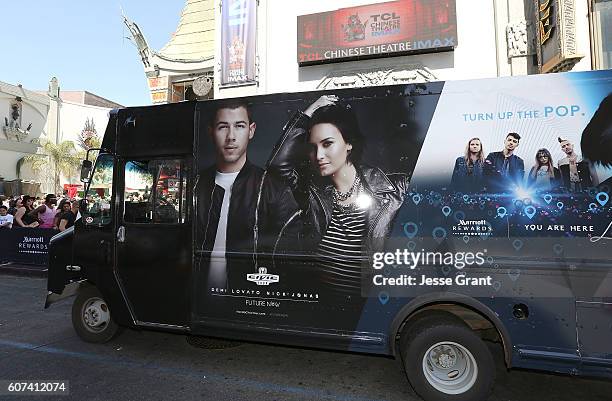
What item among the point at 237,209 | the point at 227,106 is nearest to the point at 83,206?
the point at 237,209

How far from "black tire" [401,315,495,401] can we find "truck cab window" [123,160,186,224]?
9.68 ft

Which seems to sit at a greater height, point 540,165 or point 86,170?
point 86,170

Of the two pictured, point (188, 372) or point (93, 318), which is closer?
point (188, 372)

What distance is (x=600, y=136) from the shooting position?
327cm

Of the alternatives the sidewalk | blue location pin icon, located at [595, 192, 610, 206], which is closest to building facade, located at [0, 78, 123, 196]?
the sidewalk

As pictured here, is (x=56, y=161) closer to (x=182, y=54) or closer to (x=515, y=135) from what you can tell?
(x=182, y=54)

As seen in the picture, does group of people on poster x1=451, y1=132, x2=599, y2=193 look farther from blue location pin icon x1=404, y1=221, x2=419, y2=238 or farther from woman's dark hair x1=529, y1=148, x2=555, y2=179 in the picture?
blue location pin icon x1=404, y1=221, x2=419, y2=238

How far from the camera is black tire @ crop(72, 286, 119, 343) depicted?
5.16 meters

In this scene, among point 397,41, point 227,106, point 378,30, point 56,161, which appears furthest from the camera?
point 56,161

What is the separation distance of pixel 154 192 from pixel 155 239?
587mm

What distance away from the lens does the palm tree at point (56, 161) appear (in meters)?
44.5

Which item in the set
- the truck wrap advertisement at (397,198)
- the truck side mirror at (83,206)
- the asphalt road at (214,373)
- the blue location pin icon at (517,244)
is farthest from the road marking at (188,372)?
the blue location pin icon at (517,244)

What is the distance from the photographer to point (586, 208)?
10.7 ft

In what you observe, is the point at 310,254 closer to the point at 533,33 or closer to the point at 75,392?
the point at 75,392
